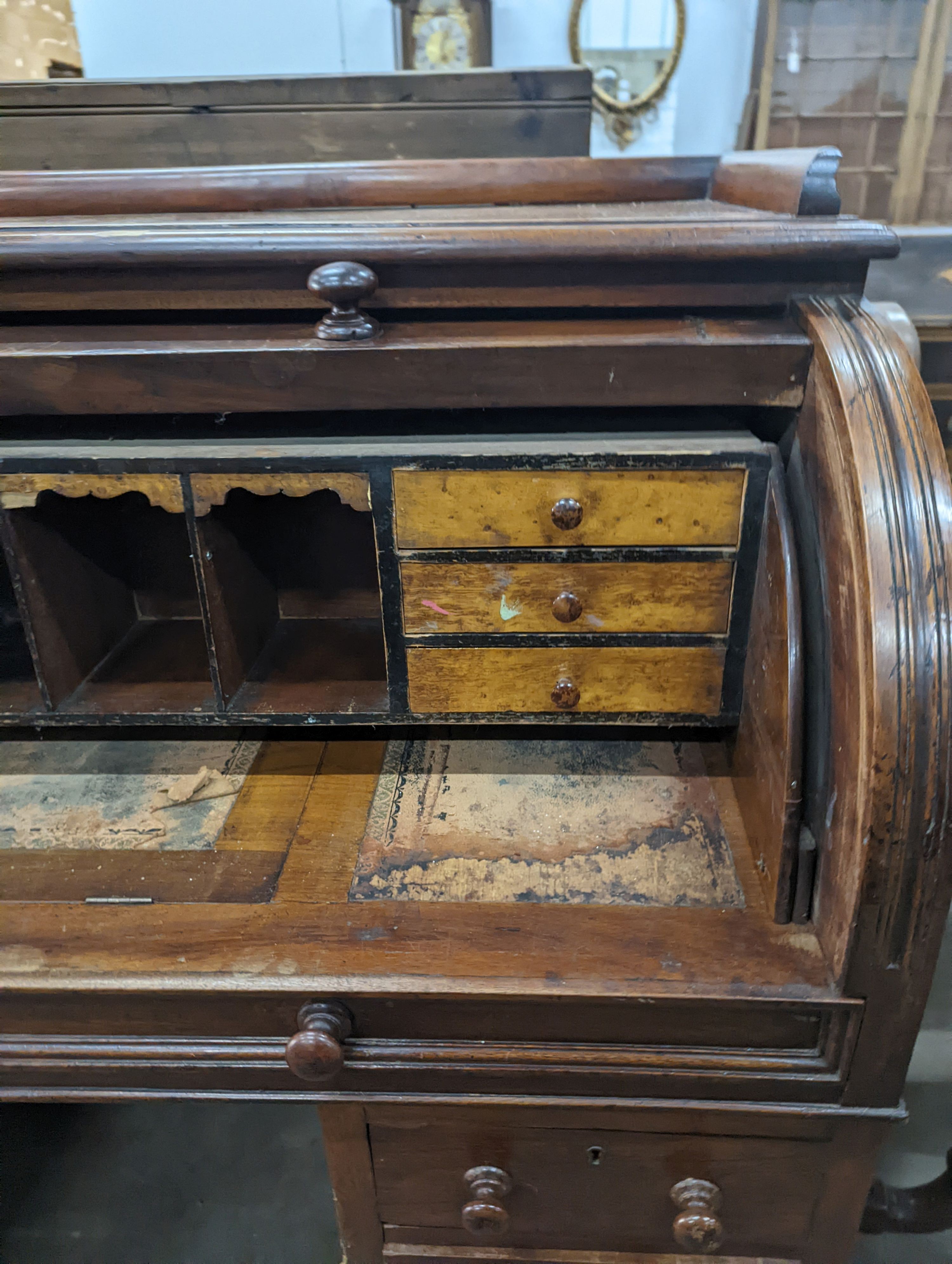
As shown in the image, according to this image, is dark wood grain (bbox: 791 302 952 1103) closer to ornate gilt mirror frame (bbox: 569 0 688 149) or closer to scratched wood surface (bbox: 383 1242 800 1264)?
scratched wood surface (bbox: 383 1242 800 1264)

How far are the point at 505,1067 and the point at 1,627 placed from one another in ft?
3.35

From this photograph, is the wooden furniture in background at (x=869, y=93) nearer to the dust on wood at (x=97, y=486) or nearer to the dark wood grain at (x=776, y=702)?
the dark wood grain at (x=776, y=702)

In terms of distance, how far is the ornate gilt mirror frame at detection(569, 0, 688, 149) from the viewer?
12.0ft

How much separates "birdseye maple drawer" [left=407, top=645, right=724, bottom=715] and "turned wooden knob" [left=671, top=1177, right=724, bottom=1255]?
59 cm

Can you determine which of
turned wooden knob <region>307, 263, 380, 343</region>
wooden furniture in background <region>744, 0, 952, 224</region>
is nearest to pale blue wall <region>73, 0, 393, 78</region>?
wooden furniture in background <region>744, 0, 952, 224</region>

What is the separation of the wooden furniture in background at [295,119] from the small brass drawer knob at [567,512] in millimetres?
1126

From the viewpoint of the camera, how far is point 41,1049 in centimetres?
99

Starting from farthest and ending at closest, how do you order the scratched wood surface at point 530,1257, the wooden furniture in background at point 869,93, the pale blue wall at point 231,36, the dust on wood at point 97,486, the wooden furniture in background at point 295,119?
1. the wooden furniture in background at point 869,93
2. the pale blue wall at point 231,36
3. the wooden furniture in background at point 295,119
4. the scratched wood surface at point 530,1257
5. the dust on wood at point 97,486

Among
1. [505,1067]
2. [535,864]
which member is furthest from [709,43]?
[505,1067]

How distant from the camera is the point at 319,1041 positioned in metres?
0.92

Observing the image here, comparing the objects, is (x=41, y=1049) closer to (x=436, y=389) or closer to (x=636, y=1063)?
(x=636, y=1063)

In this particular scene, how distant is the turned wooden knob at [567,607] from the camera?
3.34 feet

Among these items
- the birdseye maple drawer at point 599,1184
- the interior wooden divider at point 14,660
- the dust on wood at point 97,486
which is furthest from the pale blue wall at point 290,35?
the birdseye maple drawer at point 599,1184

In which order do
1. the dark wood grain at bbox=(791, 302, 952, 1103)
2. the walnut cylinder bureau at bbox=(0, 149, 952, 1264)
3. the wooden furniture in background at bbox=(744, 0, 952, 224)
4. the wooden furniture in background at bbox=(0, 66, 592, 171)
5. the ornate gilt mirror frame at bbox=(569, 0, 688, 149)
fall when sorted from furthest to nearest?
the wooden furniture in background at bbox=(744, 0, 952, 224), the ornate gilt mirror frame at bbox=(569, 0, 688, 149), the wooden furniture in background at bbox=(0, 66, 592, 171), the walnut cylinder bureau at bbox=(0, 149, 952, 1264), the dark wood grain at bbox=(791, 302, 952, 1103)
